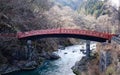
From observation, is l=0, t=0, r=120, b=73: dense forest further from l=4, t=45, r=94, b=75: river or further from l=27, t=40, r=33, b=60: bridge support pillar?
l=4, t=45, r=94, b=75: river

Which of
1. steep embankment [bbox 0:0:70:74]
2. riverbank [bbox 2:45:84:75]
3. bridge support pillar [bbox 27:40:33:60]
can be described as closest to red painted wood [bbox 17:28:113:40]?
bridge support pillar [bbox 27:40:33:60]

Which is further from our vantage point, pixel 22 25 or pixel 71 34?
pixel 22 25

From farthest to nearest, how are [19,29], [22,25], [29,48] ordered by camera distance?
[22,25]
[19,29]
[29,48]

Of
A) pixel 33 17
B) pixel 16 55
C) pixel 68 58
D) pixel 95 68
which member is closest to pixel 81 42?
pixel 33 17

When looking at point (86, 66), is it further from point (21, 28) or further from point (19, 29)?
point (21, 28)

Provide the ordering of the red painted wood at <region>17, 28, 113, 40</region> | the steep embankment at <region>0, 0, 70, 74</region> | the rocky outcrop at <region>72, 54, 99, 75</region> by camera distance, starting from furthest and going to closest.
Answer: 1. the steep embankment at <region>0, 0, 70, 74</region>
2. the red painted wood at <region>17, 28, 113, 40</region>
3. the rocky outcrop at <region>72, 54, 99, 75</region>

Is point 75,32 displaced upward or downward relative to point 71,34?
upward

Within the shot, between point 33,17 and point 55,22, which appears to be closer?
point 33,17

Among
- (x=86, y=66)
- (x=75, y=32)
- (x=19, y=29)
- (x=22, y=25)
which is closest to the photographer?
(x=86, y=66)

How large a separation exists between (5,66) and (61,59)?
18440mm

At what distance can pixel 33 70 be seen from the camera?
61656 millimetres

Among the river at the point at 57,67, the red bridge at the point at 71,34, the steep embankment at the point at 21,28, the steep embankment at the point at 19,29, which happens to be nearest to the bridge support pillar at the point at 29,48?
the steep embankment at the point at 21,28

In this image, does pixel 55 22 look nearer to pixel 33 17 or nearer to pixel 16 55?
pixel 33 17

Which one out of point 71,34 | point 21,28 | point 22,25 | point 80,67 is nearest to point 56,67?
point 71,34
